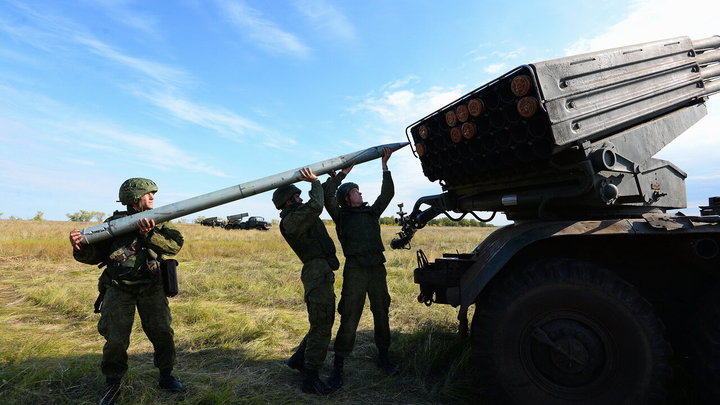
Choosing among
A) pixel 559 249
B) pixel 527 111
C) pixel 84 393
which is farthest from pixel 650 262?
pixel 84 393

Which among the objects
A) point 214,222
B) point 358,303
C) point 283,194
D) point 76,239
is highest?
point 214,222

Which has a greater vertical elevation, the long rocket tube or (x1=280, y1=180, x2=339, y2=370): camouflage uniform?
the long rocket tube

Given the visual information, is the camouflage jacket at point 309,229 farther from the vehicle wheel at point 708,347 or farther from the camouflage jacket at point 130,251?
the vehicle wheel at point 708,347

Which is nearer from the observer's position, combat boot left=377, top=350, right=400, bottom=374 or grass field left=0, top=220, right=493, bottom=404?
grass field left=0, top=220, right=493, bottom=404

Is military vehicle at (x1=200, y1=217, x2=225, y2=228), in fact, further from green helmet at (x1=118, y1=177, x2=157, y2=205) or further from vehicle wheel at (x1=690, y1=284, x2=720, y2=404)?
vehicle wheel at (x1=690, y1=284, x2=720, y2=404)

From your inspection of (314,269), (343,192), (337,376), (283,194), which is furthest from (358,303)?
(283,194)

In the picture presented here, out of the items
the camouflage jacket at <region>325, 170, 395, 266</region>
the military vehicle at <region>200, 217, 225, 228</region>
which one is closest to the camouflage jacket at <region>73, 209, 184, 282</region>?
the camouflage jacket at <region>325, 170, 395, 266</region>

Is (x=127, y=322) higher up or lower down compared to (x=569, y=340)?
higher up

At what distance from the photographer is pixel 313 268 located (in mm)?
4160

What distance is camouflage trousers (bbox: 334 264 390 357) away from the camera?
166 inches

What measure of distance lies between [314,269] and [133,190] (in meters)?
1.86

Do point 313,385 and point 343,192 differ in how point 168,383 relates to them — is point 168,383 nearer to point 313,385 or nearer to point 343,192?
point 313,385

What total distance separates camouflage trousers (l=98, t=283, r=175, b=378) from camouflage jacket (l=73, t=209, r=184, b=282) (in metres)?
0.14

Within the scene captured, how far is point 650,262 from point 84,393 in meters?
5.00
